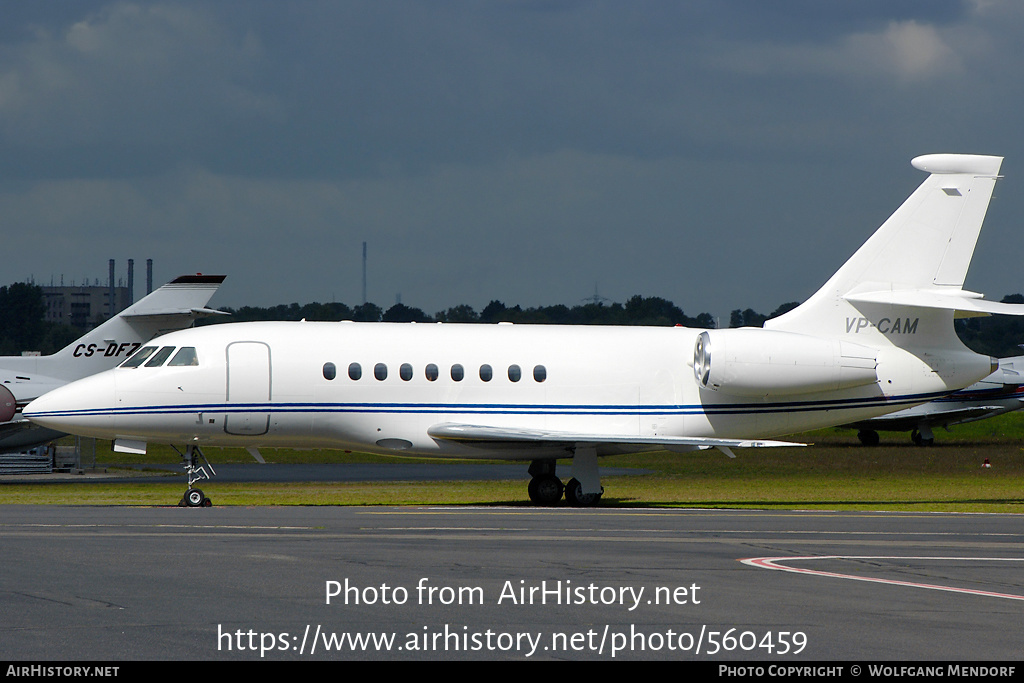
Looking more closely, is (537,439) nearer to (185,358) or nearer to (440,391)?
(440,391)

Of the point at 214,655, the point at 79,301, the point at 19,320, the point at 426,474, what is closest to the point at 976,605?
the point at 214,655

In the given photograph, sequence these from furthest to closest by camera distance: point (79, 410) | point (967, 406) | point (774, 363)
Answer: point (967, 406), point (774, 363), point (79, 410)

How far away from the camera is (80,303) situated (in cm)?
16800

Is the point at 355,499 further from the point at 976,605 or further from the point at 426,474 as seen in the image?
the point at 976,605


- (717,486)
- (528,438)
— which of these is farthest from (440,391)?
(717,486)

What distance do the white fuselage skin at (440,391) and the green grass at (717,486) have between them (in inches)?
80.4

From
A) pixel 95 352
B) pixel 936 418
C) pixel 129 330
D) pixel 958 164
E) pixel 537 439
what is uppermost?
pixel 958 164

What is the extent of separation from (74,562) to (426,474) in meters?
25.3

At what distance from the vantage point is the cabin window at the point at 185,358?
76.7ft

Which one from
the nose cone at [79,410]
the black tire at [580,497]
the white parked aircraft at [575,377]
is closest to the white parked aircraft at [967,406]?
the white parked aircraft at [575,377]

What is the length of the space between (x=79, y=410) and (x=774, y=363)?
13.5 metres

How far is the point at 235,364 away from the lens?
2347 cm

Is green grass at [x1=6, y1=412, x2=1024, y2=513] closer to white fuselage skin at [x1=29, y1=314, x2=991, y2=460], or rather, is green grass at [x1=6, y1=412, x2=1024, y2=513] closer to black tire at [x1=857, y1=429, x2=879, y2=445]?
white fuselage skin at [x1=29, y1=314, x2=991, y2=460]

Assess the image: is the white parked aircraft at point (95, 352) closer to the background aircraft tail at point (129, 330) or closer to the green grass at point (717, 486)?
the background aircraft tail at point (129, 330)
